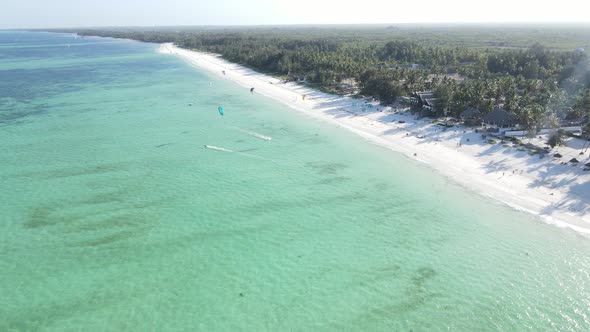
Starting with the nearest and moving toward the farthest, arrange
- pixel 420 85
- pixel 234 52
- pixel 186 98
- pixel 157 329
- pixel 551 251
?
pixel 157 329, pixel 551 251, pixel 420 85, pixel 186 98, pixel 234 52

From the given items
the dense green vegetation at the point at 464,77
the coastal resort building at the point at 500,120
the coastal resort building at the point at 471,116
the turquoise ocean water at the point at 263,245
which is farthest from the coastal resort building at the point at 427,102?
the turquoise ocean water at the point at 263,245

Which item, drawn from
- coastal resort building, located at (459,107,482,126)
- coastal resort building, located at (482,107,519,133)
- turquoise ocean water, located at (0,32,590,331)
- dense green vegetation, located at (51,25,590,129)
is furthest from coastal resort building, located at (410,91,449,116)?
turquoise ocean water, located at (0,32,590,331)

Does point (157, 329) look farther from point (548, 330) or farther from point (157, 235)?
point (548, 330)

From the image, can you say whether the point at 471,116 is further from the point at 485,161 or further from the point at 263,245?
the point at 263,245

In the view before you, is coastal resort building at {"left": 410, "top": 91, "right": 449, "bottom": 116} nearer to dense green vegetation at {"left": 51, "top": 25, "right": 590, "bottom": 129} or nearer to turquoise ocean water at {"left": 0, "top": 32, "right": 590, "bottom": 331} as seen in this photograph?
dense green vegetation at {"left": 51, "top": 25, "right": 590, "bottom": 129}

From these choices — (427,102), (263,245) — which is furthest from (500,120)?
(263,245)

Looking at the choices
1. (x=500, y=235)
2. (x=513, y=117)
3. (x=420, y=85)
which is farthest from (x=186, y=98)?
(x=500, y=235)
